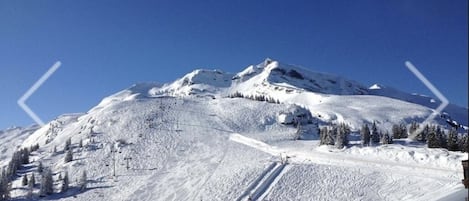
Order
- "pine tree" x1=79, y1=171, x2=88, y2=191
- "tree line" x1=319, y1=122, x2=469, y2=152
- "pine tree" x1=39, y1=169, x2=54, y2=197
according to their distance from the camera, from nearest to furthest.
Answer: "pine tree" x1=39, y1=169, x2=54, y2=197
"pine tree" x1=79, y1=171, x2=88, y2=191
"tree line" x1=319, y1=122, x2=469, y2=152

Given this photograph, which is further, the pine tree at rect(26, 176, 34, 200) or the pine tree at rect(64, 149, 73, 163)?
the pine tree at rect(64, 149, 73, 163)

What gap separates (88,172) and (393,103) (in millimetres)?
142915

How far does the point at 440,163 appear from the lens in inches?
2298

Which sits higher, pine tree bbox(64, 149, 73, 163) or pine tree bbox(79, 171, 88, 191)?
pine tree bbox(64, 149, 73, 163)

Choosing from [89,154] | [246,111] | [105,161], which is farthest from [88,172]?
[246,111]

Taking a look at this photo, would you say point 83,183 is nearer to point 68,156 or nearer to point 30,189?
point 30,189

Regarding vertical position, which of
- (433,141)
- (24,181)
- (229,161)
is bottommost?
(24,181)

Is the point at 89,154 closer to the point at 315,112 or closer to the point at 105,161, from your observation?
the point at 105,161

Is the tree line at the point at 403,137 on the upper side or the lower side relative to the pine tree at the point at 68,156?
upper

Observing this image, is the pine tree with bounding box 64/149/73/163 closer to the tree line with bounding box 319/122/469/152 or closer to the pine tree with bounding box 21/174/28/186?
the pine tree with bounding box 21/174/28/186

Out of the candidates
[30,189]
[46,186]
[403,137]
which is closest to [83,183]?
[46,186]

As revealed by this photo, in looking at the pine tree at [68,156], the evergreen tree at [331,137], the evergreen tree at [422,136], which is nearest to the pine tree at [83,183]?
the pine tree at [68,156]

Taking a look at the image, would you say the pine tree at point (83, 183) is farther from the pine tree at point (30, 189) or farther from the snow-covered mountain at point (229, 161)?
the pine tree at point (30, 189)

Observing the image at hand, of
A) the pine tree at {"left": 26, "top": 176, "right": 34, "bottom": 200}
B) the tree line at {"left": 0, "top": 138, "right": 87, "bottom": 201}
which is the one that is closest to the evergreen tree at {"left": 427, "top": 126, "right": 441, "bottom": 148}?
the tree line at {"left": 0, "top": 138, "right": 87, "bottom": 201}
